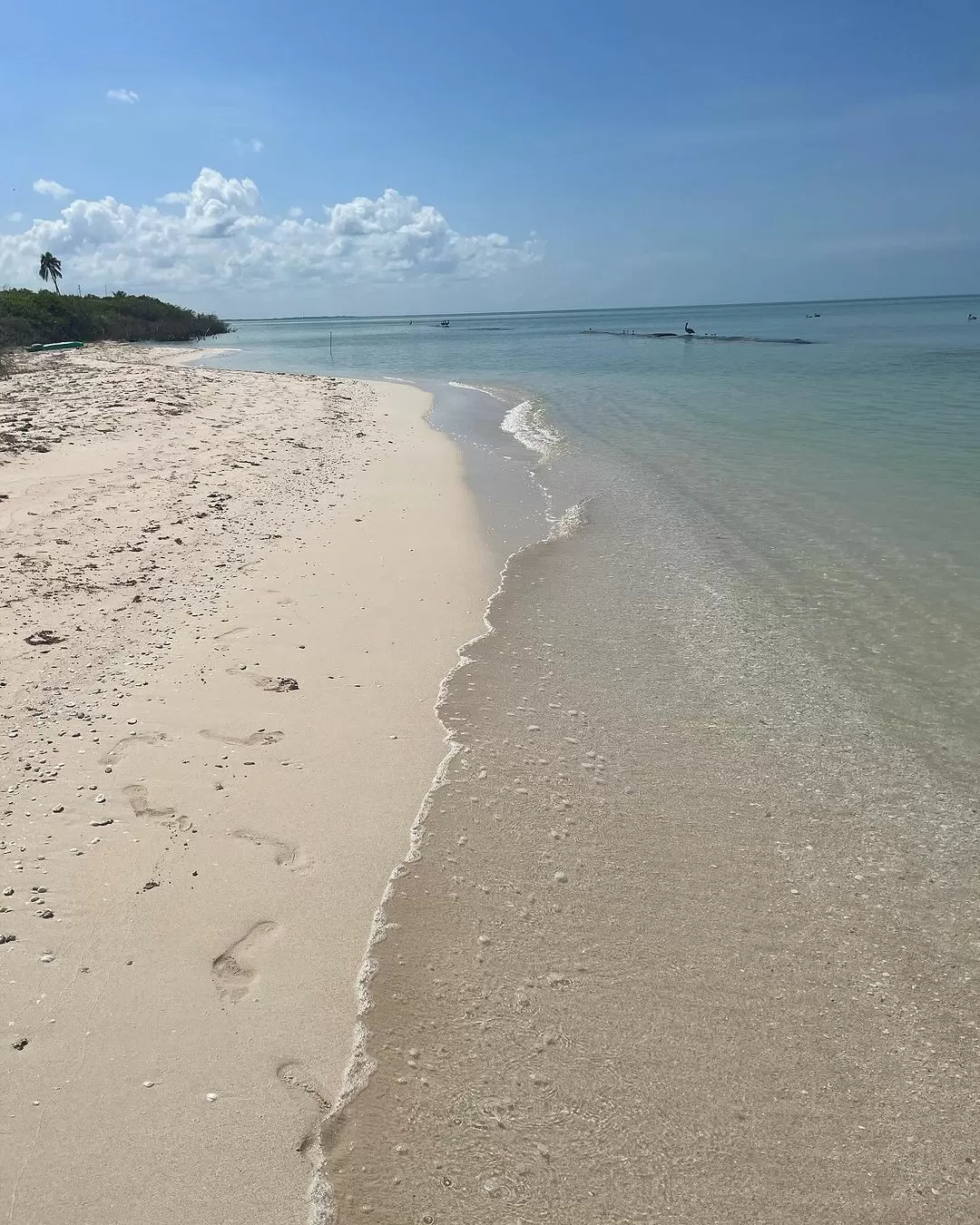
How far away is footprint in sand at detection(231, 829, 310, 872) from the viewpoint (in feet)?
11.8

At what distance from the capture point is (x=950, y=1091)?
266 cm

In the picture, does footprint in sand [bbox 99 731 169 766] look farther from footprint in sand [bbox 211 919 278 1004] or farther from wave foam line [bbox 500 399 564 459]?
wave foam line [bbox 500 399 564 459]

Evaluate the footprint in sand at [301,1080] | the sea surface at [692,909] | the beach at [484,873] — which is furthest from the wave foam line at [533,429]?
the footprint in sand at [301,1080]

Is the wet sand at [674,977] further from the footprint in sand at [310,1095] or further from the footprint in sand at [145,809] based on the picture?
the footprint in sand at [145,809]

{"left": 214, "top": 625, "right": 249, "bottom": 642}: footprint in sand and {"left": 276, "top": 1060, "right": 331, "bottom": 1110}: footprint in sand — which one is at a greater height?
{"left": 214, "top": 625, "right": 249, "bottom": 642}: footprint in sand

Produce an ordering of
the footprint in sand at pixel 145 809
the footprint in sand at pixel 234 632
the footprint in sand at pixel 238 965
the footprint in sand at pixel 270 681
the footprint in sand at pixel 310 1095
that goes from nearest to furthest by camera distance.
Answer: the footprint in sand at pixel 310 1095
the footprint in sand at pixel 238 965
the footprint in sand at pixel 145 809
the footprint in sand at pixel 270 681
the footprint in sand at pixel 234 632

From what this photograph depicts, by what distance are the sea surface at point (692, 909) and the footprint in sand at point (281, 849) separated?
1.53 feet

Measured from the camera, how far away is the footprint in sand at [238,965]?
2932mm

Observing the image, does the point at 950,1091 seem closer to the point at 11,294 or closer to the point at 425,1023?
the point at 425,1023

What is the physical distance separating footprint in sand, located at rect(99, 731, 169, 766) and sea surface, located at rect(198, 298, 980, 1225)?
1681 mm

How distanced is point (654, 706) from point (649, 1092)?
112 inches

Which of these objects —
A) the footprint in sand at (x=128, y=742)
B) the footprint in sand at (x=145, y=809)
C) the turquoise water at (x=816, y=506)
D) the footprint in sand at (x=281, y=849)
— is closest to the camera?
the footprint in sand at (x=281, y=849)

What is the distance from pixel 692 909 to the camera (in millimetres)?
3498

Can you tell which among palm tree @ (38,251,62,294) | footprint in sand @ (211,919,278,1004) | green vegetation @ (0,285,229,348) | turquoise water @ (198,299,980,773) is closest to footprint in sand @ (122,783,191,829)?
footprint in sand @ (211,919,278,1004)
